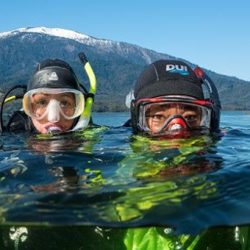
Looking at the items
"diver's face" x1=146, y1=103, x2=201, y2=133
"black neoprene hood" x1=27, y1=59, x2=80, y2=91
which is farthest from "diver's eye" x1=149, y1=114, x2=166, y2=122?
"black neoprene hood" x1=27, y1=59, x2=80, y2=91

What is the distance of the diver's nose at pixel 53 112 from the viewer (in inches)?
240

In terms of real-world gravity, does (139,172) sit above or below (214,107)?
below

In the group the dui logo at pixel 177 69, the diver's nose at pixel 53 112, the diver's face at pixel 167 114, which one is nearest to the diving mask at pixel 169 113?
the diver's face at pixel 167 114

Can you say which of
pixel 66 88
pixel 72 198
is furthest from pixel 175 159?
pixel 66 88

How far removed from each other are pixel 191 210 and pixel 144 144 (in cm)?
219

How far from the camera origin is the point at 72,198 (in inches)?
121

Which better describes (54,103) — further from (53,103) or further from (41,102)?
(41,102)

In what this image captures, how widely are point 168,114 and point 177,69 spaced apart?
74 centimetres

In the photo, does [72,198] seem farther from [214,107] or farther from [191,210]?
[214,107]

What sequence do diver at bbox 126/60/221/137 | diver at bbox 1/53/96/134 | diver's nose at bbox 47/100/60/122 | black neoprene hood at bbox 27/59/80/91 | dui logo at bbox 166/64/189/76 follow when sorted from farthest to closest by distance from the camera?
black neoprene hood at bbox 27/59/80/91
diver at bbox 1/53/96/134
diver's nose at bbox 47/100/60/122
dui logo at bbox 166/64/189/76
diver at bbox 126/60/221/137

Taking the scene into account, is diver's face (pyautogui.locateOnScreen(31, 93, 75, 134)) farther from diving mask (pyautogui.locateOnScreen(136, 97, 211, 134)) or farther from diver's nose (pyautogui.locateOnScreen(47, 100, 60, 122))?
diving mask (pyautogui.locateOnScreen(136, 97, 211, 134))

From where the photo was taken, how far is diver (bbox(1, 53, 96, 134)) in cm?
621

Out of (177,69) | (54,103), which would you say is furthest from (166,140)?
(54,103)

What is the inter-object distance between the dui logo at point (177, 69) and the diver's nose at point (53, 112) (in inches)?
55.6
